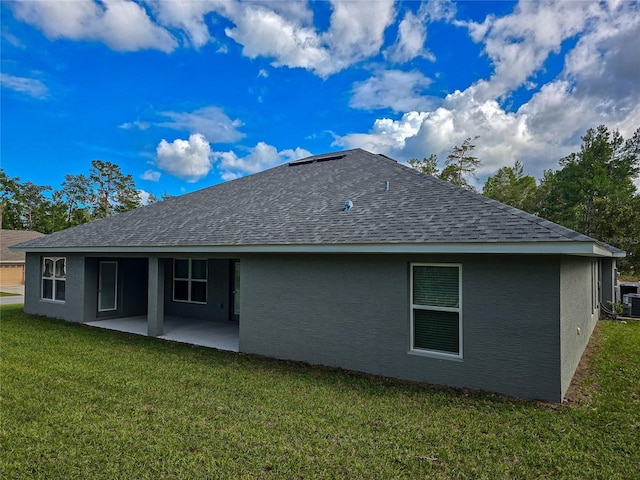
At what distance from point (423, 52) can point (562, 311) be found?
10.8 metres

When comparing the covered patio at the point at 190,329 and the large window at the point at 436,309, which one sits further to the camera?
the covered patio at the point at 190,329

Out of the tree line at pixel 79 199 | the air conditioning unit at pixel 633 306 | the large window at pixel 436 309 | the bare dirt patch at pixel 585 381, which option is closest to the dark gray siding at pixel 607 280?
the air conditioning unit at pixel 633 306

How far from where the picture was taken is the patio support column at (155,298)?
9734mm

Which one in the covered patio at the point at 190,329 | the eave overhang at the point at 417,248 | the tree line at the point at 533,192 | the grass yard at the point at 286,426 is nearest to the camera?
the grass yard at the point at 286,426

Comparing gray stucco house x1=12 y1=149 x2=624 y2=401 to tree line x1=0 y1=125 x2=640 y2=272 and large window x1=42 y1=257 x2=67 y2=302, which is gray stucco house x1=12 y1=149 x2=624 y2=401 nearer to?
large window x1=42 y1=257 x2=67 y2=302

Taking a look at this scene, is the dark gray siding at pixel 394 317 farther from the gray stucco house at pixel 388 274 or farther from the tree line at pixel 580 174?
the tree line at pixel 580 174

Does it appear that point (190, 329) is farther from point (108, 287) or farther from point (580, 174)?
point (580, 174)

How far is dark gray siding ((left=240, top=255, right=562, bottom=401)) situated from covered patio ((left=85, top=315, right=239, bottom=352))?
125 cm

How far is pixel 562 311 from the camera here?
5.38m

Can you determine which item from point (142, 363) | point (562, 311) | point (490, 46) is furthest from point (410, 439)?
point (490, 46)

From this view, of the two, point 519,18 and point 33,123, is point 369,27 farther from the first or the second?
point 33,123

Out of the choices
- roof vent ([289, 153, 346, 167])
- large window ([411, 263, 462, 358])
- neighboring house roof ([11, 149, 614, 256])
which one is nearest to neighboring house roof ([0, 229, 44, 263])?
neighboring house roof ([11, 149, 614, 256])

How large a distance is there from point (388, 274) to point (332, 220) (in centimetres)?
192

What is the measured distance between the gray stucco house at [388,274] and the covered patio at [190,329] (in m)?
0.53
